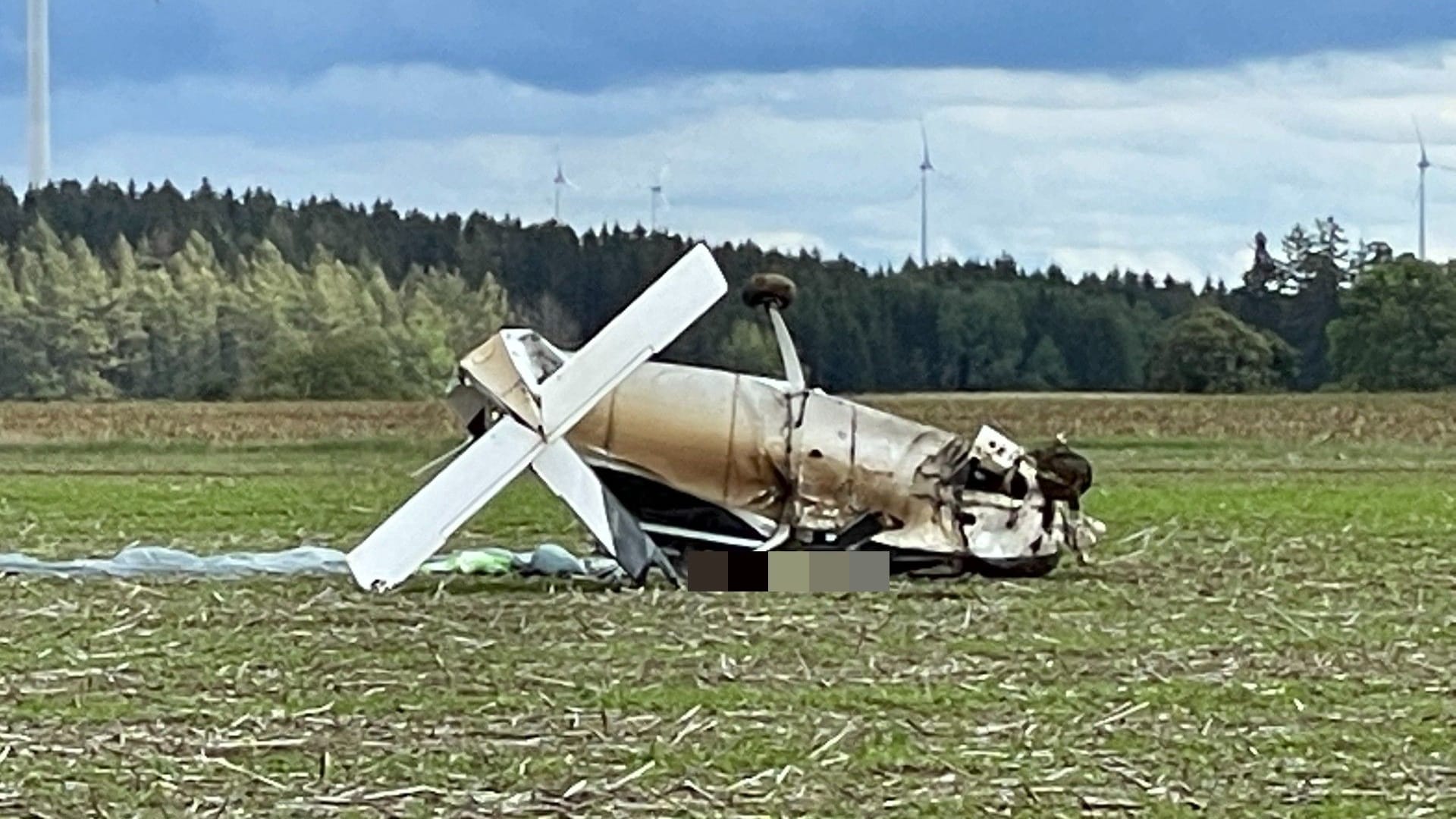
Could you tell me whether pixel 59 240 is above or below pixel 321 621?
above

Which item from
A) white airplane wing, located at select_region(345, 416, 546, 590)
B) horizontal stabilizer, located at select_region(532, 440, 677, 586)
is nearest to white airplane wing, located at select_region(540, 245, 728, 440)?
horizontal stabilizer, located at select_region(532, 440, 677, 586)

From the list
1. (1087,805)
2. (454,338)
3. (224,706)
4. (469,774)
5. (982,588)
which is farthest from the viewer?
(454,338)

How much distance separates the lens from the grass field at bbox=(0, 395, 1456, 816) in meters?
9.40

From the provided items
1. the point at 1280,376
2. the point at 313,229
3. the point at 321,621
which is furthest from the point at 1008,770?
the point at 1280,376

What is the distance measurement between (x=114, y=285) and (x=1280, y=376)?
30599 millimetres

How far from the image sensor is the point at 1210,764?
32.6 feet

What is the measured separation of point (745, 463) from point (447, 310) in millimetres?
A: 37367

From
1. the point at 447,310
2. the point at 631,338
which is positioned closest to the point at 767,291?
the point at 631,338

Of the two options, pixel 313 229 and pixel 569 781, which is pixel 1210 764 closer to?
pixel 569 781

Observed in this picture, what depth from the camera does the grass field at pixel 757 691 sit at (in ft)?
30.8

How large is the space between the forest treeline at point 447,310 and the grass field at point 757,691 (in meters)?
32.6

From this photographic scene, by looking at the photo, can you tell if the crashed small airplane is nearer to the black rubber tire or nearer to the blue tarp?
the black rubber tire

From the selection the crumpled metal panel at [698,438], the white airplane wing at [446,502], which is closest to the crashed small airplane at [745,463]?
the crumpled metal panel at [698,438]

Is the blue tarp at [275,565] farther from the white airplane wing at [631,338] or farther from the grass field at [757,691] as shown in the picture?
the white airplane wing at [631,338]
